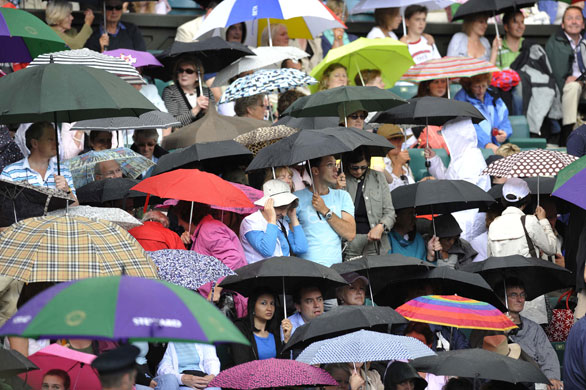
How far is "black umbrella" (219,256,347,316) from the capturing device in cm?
893

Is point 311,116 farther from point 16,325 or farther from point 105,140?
point 16,325

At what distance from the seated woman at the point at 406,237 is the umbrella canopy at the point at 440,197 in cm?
15

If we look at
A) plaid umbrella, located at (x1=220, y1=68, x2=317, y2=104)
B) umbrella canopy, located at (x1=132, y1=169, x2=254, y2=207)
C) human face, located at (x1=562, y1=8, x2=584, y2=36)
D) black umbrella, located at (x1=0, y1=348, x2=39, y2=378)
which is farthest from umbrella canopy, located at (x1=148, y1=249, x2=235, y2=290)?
human face, located at (x1=562, y1=8, x2=584, y2=36)

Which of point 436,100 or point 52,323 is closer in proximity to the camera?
point 52,323

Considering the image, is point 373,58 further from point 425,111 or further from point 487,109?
point 425,111

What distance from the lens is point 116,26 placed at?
14977 millimetres


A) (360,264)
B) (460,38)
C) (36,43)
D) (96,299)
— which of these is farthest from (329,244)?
(460,38)

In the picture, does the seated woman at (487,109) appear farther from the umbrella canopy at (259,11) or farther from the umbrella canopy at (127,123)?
the umbrella canopy at (127,123)

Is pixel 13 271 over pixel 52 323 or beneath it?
beneath

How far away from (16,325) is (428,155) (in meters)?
8.40

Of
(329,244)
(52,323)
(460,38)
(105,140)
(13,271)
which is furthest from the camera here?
(460,38)

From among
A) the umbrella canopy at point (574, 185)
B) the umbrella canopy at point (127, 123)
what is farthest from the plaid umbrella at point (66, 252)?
the umbrella canopy at point (127, 123)

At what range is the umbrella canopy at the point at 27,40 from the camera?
1054 centimetres

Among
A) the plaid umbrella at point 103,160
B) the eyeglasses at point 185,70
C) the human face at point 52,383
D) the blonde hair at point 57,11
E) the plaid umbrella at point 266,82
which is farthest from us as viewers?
the blonde hair at point 57,11
